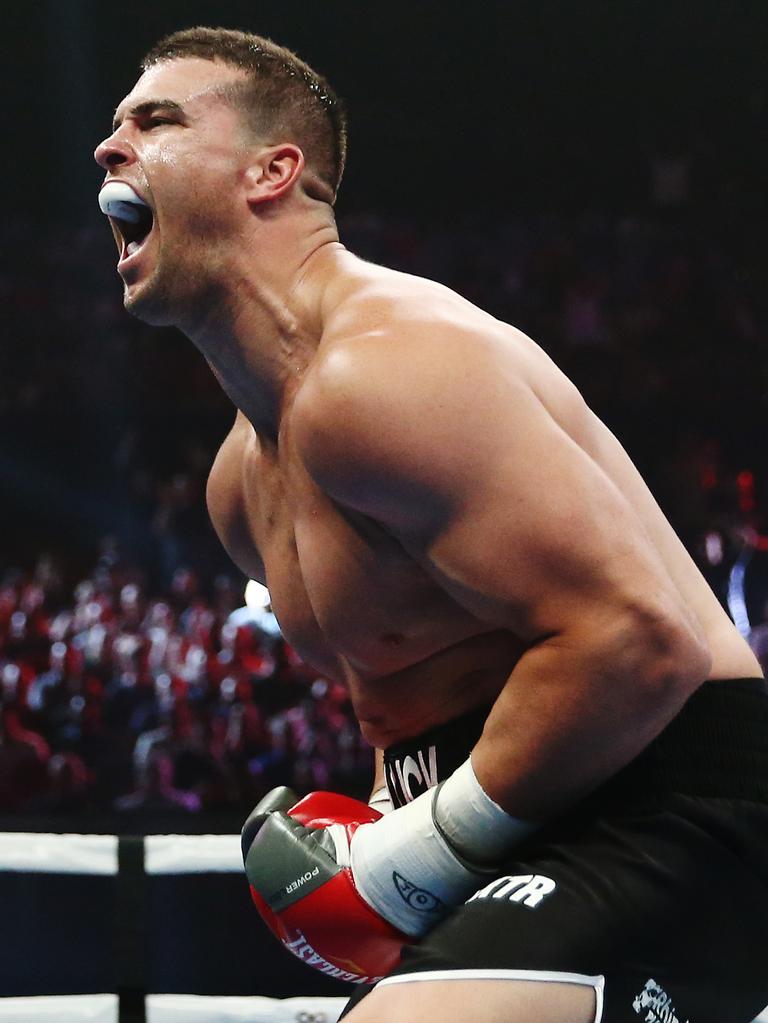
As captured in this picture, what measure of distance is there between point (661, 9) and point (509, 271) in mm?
→ 1099

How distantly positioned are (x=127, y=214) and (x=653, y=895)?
0.97 meters

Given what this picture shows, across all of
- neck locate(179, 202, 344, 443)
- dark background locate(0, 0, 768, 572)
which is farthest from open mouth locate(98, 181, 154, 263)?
dark background locate(0, 0, 768, 572)

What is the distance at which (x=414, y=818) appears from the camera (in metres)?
1.12

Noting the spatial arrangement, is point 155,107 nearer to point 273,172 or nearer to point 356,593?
point 273,172

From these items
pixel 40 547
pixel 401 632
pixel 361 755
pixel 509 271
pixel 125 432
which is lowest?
pixel 361 755

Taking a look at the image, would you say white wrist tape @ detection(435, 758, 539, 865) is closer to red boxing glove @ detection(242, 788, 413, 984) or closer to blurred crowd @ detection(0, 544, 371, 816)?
red boxing glove @ detection(242, 788, 413, 984)

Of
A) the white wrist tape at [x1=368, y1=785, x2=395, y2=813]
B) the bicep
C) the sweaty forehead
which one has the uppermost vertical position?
the sweaty forehead

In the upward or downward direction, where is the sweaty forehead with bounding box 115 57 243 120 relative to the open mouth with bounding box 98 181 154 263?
upward

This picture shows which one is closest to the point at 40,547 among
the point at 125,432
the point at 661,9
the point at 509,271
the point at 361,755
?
the point at 125,432

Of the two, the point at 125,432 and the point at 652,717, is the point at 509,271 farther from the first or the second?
the point at 652,717

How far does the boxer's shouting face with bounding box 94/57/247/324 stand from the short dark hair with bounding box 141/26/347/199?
0.04 metres

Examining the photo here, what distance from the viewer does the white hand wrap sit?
1.10 metres

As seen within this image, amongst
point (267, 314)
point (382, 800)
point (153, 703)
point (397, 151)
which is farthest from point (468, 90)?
point (382, 800)

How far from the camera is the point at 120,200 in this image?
57.0 inches
